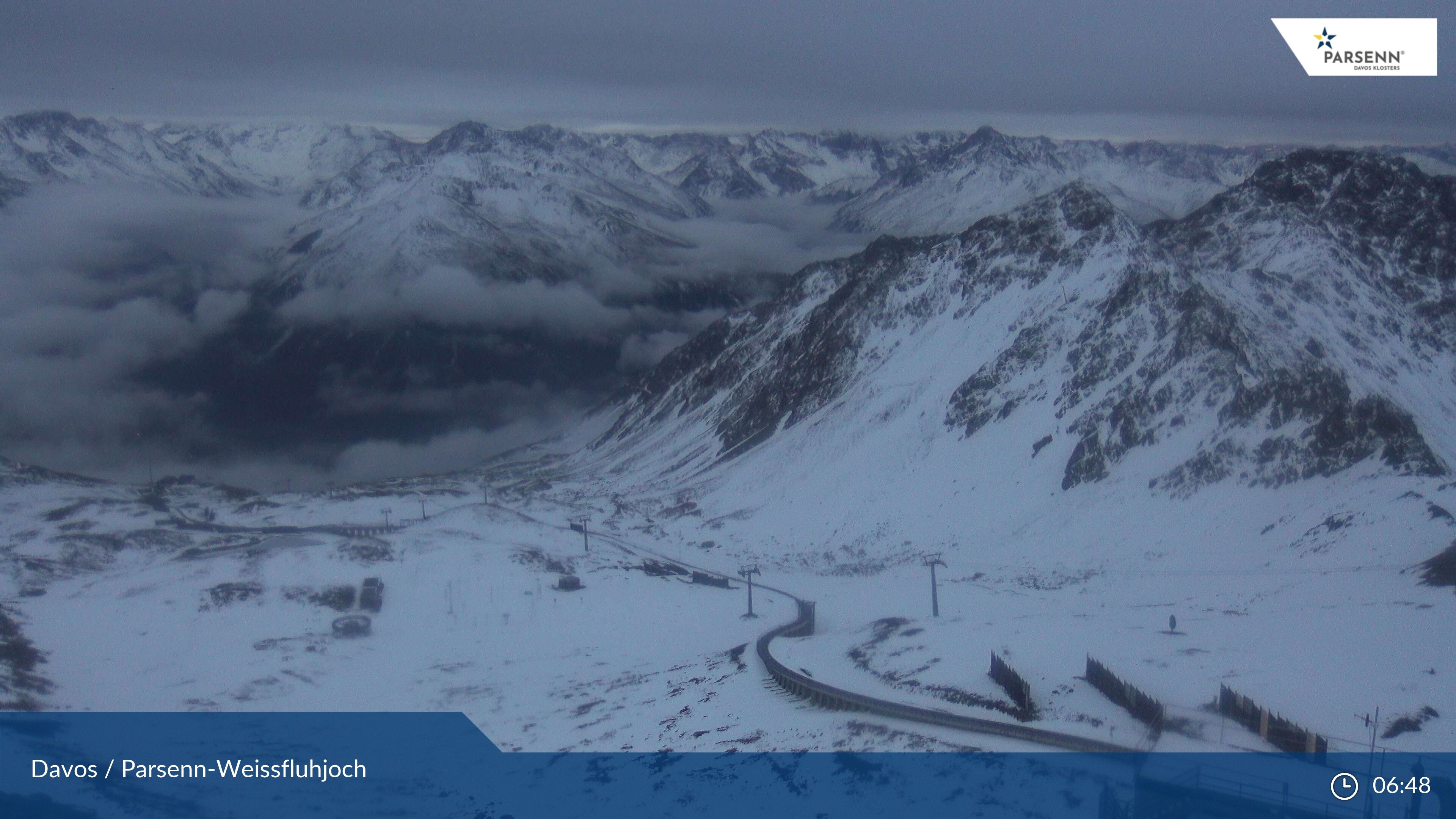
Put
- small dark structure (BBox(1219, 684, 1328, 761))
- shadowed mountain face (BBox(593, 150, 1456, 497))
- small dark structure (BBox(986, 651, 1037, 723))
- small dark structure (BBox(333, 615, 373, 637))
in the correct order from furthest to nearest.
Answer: shadowed mountain face (BBox(593, 150, 1456, 497)) < small dark structure (BBox(333, 615, 373, 637)) < small dark structure (BBox(986, 651, 1037, 723)) < small dark structure (BBox(1219, 684, 1328, 761))

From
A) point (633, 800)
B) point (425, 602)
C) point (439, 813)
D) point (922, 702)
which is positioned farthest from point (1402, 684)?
point (425, 602)

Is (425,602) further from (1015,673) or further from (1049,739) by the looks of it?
(1049,739)

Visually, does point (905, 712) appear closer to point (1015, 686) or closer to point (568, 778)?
point (1015, 686)

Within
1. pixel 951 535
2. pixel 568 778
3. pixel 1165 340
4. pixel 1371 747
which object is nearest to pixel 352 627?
pixel 568 778

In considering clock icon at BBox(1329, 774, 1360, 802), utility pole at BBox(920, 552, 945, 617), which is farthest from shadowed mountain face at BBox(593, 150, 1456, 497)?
clock icon at BBox(1329, 774, 1360, 802)

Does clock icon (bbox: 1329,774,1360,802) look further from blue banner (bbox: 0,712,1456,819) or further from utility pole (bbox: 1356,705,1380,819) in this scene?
utility pole (bbox: 1356,705,1380,819)

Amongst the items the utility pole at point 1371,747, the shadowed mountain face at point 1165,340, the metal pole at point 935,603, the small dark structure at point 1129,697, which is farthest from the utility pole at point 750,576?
the utility pole at point 1371,747

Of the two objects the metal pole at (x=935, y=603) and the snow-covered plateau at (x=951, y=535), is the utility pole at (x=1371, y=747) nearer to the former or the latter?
the snow-covered plateau at (x=951, y=535)
